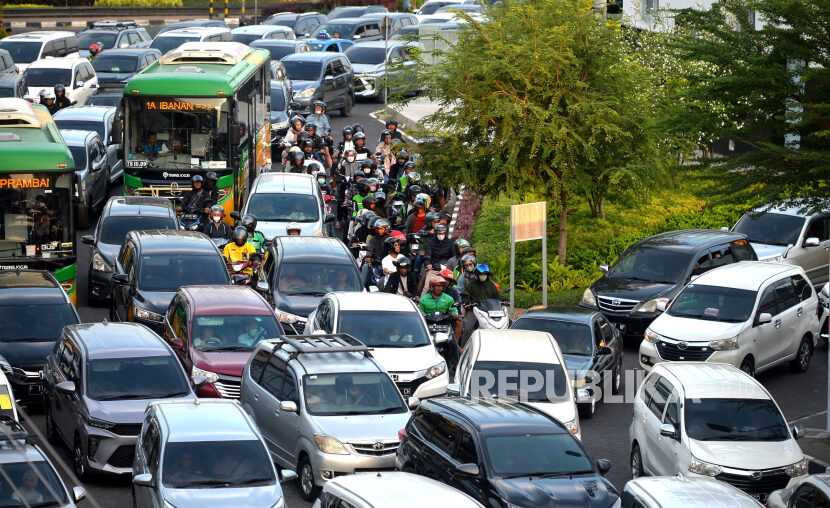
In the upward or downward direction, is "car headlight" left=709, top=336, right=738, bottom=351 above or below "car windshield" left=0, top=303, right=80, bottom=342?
below

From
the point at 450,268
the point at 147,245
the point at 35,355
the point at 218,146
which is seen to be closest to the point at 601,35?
the point at 450,268

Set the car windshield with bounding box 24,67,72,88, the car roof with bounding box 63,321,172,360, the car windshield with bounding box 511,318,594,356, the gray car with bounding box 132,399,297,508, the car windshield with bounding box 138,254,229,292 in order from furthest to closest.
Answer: the car windshield with bounding box 24,67,72,88 < the car windshield with bounding box 138,254,229,292 < the car windshield with bounding box 511,318,594,356 < the car roof with bounding box 63,321,172,360 < the gray car with bounding box 132,399,297,508

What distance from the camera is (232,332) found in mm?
17594

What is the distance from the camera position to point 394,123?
30.1m

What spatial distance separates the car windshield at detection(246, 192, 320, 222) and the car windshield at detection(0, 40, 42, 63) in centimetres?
2045

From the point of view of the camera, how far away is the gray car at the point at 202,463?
1239 cm

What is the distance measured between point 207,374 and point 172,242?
4871 mm

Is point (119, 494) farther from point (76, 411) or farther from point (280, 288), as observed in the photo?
point (280, 288)

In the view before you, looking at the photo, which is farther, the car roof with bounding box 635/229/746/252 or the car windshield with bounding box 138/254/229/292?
the car roof with bounding box 635/229/746/252

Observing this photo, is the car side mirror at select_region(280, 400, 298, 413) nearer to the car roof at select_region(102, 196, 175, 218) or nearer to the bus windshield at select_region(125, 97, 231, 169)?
the car roof at select_region(102, 196, 175, 218)

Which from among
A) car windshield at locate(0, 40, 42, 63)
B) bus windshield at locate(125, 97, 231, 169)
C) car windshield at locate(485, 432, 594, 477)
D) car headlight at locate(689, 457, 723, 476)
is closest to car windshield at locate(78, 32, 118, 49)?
car windshield at locate(0, 40, 42, 63)

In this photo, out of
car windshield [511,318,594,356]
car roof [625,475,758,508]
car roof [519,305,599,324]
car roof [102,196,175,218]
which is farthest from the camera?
car roof [102,196,175,218]

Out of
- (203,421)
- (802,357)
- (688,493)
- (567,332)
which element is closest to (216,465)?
(203,421)

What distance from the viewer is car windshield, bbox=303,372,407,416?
14.7 m
